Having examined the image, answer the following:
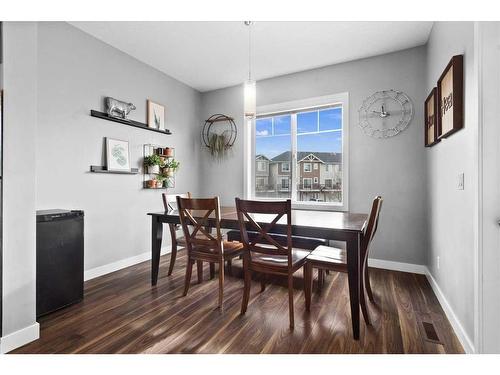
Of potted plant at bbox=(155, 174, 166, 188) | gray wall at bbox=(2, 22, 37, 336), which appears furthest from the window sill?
gray wall at bbox=(2, 22, 37, 336)

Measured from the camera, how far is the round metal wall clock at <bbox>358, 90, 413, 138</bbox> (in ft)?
10.1

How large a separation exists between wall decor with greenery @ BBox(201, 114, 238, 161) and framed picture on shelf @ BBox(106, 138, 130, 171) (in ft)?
4.85

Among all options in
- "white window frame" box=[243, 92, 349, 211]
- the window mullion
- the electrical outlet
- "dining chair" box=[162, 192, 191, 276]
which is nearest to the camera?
the electrical outlet

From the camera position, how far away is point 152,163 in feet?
11.3

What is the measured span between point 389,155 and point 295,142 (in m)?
1.28

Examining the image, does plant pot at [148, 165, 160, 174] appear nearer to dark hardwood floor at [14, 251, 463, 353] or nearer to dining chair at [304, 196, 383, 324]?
dark hardwood floor at [14, 251, 463, 353]

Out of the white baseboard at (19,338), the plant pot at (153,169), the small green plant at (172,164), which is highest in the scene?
the small green plant at (172,164)

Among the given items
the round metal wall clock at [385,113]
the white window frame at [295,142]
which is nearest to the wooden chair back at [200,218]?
the white window frame at [295,142]

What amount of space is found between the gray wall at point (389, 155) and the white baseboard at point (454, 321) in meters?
0.62

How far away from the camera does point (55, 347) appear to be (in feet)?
5.28

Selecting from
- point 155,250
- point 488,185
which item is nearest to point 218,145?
point 155,250

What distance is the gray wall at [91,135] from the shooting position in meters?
2.46

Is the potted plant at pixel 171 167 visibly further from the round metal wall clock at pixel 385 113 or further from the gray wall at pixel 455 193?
the gray wall at pixel 455 193
